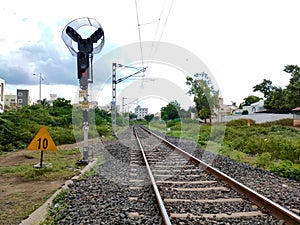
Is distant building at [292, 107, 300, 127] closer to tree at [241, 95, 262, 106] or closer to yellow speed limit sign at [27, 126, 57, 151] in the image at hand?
yellow speed limit sign at [27, 126, 57, 151]

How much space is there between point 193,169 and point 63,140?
11.2m

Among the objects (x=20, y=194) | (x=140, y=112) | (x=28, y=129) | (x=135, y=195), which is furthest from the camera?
(x=140, y=112)

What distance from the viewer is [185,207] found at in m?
4.66

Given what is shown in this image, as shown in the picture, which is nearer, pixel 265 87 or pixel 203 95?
pixel 203 95

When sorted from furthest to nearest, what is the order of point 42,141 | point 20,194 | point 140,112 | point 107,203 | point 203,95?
point 140,112 < point 203,95 < point 42,141 < point 20,194 < point 107,203

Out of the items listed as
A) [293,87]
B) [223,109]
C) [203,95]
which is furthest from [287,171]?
[223,109]

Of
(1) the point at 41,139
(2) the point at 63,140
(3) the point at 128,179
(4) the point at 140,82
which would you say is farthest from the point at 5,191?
(4) the point at 140,82

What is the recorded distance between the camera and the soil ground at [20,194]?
4.51 metres

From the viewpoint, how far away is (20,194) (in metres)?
5.70

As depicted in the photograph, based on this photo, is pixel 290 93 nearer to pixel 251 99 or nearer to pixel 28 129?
pixel 28 129

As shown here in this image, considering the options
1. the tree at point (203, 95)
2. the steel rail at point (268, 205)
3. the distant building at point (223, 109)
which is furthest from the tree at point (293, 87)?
the steel rail at point (268, 205)

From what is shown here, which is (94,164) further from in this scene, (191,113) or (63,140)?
(191,113)

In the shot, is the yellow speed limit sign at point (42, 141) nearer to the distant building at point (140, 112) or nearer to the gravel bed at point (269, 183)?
the gravel bed at point (269, 183)

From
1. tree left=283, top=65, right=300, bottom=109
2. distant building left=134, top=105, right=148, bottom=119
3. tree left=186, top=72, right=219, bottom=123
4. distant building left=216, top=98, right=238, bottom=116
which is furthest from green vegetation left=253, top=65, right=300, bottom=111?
distant building left=134, top=105, right=148, bottom=119
